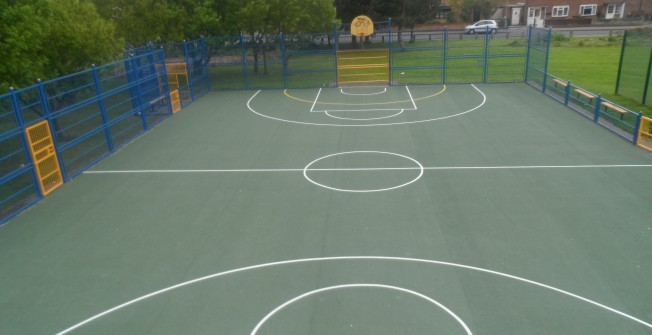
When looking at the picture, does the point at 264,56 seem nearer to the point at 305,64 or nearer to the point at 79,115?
the point at 305,64

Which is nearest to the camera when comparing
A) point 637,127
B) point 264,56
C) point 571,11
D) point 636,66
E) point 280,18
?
point 637,127

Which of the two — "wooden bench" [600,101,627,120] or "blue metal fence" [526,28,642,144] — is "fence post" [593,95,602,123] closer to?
"blue metal fence" [526,28,642,144]

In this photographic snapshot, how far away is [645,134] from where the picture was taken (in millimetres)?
12211

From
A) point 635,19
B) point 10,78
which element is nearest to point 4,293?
point 10,78

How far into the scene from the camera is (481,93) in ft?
62.4

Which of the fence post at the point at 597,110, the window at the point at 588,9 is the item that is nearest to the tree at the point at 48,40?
the fence post at the point at 597,110

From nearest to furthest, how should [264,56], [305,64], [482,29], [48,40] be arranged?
[48,40] → [264,56] → [305,64] → [482,29]

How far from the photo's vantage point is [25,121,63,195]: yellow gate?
10.3 metres

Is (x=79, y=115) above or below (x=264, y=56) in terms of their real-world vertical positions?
below

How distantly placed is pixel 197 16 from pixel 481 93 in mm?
12559

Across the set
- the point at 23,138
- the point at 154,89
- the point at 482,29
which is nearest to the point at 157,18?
the point at 154,89

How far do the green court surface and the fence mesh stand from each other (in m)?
3.77

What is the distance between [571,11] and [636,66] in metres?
40.8

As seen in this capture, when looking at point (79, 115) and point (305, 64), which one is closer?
point (79, 115)
